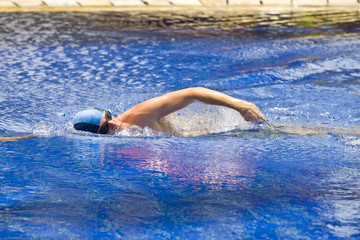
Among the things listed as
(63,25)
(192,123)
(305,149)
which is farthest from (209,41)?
(305,149)

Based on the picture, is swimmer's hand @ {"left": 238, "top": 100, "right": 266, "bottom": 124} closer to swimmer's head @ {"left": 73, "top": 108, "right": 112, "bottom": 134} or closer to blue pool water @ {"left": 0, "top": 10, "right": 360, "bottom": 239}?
blue pool water @ {"left": 0, "top": 10, "right": 360, "bottom": 239}

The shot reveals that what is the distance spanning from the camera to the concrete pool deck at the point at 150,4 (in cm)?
1416

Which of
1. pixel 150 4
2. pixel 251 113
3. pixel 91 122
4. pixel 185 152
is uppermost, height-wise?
pixel 150 4

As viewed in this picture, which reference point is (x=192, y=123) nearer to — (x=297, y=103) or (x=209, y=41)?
(x=297, y=103)

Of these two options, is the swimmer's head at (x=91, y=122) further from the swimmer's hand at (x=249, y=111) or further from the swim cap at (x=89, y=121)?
the swimmer's hand at (x=249, y=111)

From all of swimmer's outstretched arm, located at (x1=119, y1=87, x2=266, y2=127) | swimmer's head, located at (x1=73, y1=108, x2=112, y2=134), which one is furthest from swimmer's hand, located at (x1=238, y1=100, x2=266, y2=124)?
swimmer's head, located at (x1=73, y1=108, x2=112, y2=134)

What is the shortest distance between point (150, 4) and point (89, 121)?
10.3 metres

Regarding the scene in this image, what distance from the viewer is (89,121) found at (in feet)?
16.0

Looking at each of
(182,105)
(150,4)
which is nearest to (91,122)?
(182,105)

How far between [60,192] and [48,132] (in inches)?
71.7

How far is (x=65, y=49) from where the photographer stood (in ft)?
31.2

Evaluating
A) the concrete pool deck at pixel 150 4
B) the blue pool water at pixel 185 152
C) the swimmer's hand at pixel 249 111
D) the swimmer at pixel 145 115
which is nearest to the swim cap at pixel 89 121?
the swimmer at pixel 145 115

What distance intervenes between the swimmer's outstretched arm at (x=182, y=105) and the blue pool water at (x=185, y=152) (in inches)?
8.9

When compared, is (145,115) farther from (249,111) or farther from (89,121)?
(249,111)
